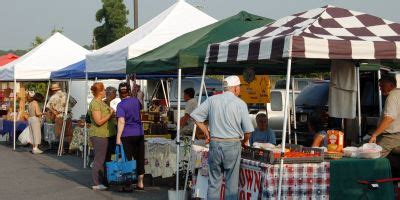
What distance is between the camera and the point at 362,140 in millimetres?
10508

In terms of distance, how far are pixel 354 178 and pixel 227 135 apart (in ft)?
5.04

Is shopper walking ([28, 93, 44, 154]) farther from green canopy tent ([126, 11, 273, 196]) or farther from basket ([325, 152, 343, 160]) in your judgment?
basket ([325, 152, 343, 160])

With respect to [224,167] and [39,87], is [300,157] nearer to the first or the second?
[224,167]

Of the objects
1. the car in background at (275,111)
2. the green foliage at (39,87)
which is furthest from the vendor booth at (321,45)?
the green foliage at (39,87)

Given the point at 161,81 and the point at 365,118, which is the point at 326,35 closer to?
the point at 365,118

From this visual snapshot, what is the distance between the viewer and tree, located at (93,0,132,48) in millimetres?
55844

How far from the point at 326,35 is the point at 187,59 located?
263 cm

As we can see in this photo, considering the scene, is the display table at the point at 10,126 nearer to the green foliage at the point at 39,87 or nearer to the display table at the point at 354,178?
the green foliage at the point at 39,87

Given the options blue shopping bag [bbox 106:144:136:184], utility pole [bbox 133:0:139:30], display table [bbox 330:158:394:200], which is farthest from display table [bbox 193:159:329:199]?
utility pole [bbox 133:0:139:30]

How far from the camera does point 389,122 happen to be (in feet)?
27.4

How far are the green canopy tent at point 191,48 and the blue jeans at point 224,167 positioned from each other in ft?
7.38

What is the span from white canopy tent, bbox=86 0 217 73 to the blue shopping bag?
2149mm

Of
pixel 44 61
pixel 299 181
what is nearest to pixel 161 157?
pixel 299 181

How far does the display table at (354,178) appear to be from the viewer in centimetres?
771
